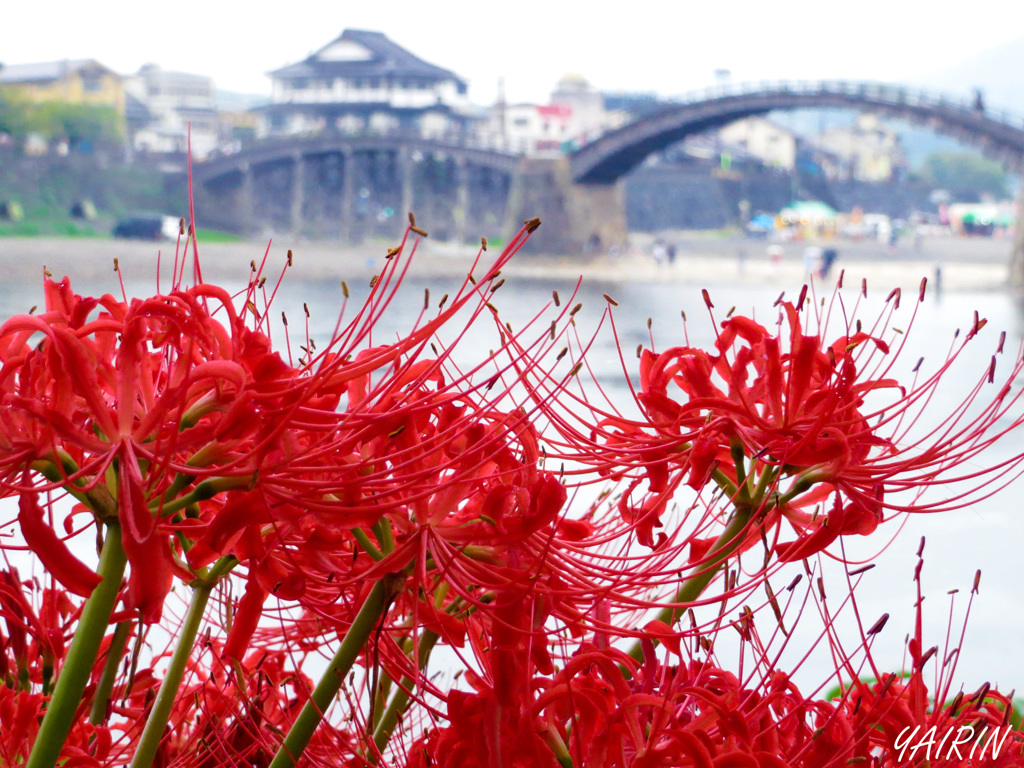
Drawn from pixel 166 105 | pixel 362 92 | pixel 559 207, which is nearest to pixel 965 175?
pixel 362 92

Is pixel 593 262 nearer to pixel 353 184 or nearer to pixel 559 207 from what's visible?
pixel 559 207

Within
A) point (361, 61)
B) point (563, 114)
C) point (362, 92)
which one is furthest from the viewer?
point (563, 114)

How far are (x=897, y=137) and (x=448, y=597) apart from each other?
69.6 ft

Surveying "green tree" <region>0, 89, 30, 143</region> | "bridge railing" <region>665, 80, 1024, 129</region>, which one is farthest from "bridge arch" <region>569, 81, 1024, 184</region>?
"green tree" <region>0, 89, 30, 143</region>

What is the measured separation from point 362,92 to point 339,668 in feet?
38.3

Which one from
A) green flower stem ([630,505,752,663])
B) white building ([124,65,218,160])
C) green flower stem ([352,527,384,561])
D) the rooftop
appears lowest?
green flower stem ([630,505,752,663])

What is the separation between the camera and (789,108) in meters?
8.07

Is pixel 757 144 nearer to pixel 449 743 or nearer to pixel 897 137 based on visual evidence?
pixel 897 137

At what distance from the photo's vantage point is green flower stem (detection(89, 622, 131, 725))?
328 millimetres

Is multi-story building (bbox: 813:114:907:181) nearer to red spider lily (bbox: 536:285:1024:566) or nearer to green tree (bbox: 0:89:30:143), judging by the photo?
green tree (bbox: 0:89:30:143)

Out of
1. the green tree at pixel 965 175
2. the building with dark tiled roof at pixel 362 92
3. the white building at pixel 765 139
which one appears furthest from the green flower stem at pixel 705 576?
the white building at pixel 765 139

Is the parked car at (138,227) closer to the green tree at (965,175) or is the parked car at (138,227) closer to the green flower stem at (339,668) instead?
the green flower stem at (339,668)

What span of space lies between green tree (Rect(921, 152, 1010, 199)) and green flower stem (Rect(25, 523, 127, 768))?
19.2 meters

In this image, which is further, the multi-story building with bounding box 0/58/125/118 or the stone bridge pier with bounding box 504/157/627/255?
the stone bridge pier with bounding box 504/157/627/255
